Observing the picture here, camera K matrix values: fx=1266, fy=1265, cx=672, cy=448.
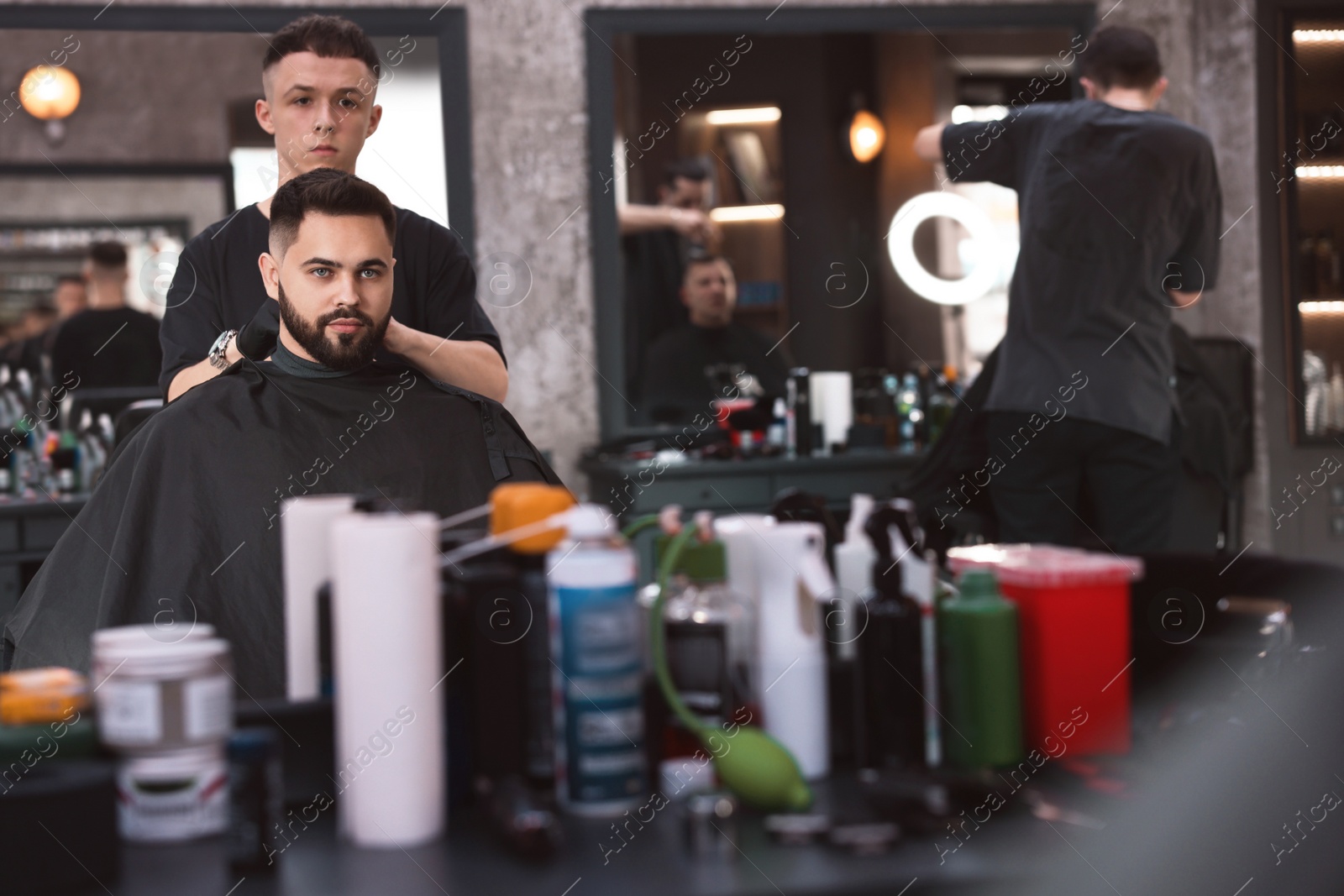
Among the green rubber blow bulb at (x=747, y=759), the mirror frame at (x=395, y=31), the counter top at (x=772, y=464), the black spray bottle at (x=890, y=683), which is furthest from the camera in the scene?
the mirror frame at (x=395, y=31)

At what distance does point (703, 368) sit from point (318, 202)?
2.17 meters

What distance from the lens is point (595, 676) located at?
1.03 metres

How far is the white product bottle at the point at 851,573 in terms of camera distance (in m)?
1.18

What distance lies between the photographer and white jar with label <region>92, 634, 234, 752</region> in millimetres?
944

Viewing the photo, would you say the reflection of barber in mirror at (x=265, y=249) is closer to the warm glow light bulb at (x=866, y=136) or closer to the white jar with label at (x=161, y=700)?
the white jar with label at (x=161, y=700)

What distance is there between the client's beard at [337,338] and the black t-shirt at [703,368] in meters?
1.90

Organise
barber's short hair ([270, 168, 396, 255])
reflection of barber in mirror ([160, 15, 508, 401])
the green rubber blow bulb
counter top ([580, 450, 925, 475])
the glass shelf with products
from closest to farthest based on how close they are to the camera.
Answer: the green rubber blow bulb → barber's short hair ([270, 168, 396, 255]) → reflection of barber in mirror ([160, 15, 508, 401]) → counter top ([580, 450, 925, 475]) → the glass shelf with products

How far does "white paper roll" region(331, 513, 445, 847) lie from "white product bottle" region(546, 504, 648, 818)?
0.35 feet

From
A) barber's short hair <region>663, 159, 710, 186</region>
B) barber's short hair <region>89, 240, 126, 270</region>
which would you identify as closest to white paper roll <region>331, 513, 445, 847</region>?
barber's short hair <region>663, 159, 710, 186</region>

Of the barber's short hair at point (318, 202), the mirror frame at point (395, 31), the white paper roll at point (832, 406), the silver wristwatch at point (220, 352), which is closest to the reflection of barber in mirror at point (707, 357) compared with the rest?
the white paper roll at point (832, 406)

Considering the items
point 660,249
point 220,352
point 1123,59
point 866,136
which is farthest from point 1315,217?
point 220,352

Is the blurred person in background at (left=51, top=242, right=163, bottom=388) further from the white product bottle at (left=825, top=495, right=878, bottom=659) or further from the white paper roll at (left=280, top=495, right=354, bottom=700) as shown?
the white product bottle at (left=825, top=495, right=878, bottom=659)

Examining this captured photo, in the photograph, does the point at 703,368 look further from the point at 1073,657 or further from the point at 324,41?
the point at 1073,657

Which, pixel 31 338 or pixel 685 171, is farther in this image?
pixel 685 171
